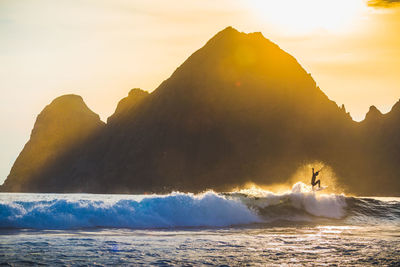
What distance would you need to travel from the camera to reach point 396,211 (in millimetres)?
43656

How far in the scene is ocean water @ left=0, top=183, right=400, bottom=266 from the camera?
62.3 ft

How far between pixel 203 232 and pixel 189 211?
6.11 metres

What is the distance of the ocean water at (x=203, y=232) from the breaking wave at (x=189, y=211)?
0.06 metres

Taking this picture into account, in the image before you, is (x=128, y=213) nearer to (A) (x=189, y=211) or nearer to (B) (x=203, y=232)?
(A) (x=189, y=211)

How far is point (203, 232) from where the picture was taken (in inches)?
1118

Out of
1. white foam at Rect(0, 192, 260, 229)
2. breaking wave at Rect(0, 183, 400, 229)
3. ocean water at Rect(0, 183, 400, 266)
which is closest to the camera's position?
ocean water at Rect(0, 183, 400, 266)

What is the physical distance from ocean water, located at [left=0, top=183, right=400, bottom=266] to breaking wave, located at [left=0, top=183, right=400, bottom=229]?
0.06m

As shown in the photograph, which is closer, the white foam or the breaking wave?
the white foam

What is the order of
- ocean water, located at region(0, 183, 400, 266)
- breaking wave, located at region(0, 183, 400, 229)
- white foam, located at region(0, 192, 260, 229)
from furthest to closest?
breaking wave, located at region(0, 183, 400, 229)
white foam, located at region(0, 192, 260, 229)
ocean water, located at region(0, 183, 400, 266)

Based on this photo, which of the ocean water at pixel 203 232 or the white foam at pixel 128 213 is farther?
the white foam at pixel 128 213

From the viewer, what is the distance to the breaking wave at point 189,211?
97.7 ft

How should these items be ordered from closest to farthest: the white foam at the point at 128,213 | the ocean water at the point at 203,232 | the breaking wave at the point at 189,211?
the ocean water at the point at 203,232 < the white foam at the point at 128,213 < the breaking wave at the point at 189,211

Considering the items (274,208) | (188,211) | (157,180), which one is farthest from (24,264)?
(157,180)

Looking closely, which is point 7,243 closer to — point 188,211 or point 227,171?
point 188,211
